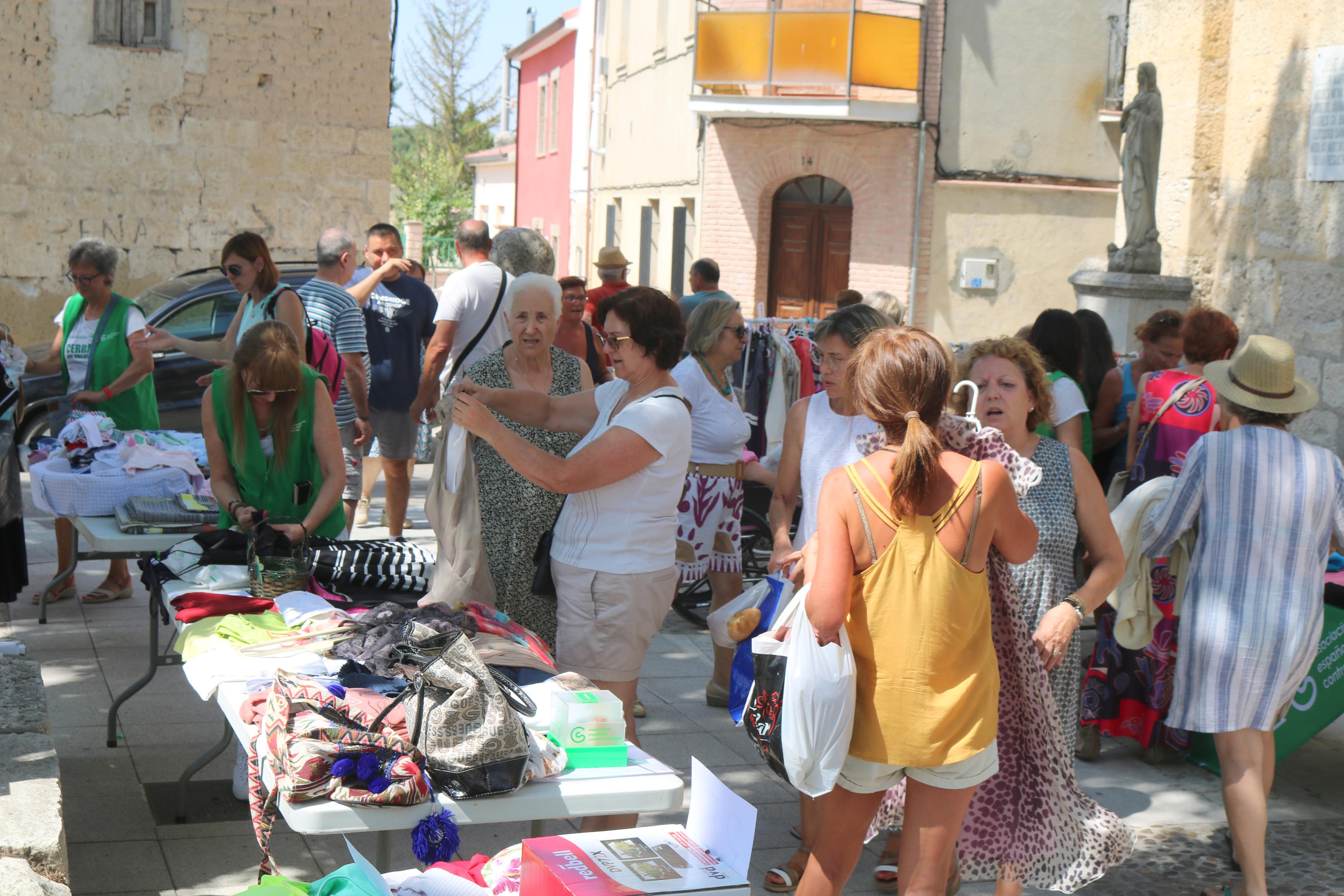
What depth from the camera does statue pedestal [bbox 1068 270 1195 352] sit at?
9383 mm

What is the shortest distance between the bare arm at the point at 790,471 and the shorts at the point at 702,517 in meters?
1.10

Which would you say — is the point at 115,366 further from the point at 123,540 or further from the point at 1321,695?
the point at 1321,695

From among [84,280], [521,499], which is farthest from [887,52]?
[521,499]

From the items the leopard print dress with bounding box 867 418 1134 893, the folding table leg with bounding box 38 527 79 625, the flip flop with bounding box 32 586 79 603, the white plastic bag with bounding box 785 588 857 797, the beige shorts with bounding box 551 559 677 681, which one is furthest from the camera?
the flip flop with bounding box 32 586 79 603

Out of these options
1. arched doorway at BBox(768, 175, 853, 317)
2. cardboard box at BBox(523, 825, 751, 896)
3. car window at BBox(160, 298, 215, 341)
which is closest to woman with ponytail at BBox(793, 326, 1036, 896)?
cardboard box at BBox(523, 825, 751, 896)

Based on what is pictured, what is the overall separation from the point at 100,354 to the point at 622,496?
376 centimetres

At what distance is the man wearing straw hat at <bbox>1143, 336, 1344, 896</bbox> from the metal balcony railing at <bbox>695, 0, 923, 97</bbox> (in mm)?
15324

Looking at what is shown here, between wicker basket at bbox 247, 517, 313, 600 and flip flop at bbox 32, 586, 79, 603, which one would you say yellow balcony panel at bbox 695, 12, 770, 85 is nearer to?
flip flop at bbox 32, 586, 79, 603

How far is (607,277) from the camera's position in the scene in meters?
9.85

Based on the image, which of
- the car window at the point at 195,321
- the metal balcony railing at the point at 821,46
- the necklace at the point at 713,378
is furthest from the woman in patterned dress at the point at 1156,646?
the metal balcony railing at the point at 821,46

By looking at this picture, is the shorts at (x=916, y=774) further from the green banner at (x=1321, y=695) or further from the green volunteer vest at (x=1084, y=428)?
the green banner at (x=1321, y=695)

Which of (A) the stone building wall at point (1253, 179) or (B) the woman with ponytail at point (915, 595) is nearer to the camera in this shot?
(B) the woman with ponytail at point (915, 595)

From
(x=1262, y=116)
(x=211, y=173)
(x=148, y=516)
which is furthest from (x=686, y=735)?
(x=211, y=173)

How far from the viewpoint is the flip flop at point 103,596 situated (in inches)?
257
